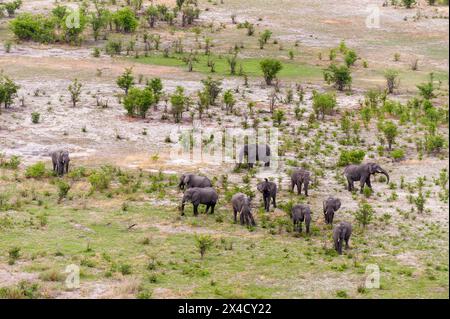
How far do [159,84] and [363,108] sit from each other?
11.2 meters

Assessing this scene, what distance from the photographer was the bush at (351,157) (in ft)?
115

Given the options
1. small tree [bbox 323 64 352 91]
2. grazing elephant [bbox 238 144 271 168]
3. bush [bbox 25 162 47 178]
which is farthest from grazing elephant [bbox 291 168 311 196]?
small tree [bbox 323 64 352 91]

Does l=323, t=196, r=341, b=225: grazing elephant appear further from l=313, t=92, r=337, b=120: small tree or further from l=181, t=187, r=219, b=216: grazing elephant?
l=313, t=92, r=337, b=120: small tree

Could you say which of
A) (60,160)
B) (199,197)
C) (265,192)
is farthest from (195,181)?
(60,160)

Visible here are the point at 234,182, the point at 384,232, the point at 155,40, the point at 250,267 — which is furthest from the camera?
the point at 155,40

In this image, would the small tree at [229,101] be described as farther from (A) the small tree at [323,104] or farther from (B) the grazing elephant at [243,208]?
(B) the grazing elephant at [243,208]

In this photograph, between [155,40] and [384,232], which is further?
[155,40]

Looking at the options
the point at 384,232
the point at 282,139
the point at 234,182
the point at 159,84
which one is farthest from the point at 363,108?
the point at 384,232

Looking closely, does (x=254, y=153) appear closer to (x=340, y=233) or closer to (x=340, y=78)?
(x=340, y=233)

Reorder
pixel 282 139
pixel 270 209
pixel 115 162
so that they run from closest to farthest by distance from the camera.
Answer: pixel 270 209
pixel 115 162
pixel 282 139

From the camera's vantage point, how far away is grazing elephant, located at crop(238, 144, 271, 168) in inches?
1389

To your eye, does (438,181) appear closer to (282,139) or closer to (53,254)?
(282,139)

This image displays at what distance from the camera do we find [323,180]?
33.8 meters

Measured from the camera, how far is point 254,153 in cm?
3556
